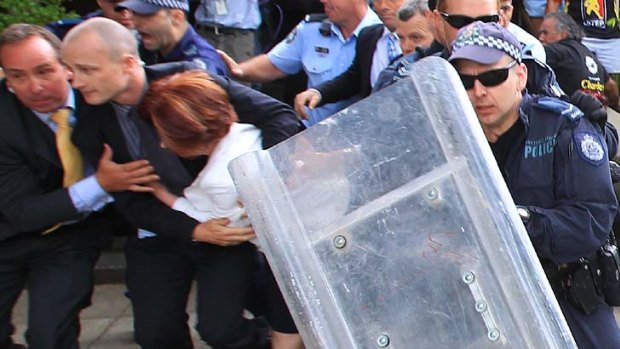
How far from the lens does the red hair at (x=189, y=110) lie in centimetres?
307

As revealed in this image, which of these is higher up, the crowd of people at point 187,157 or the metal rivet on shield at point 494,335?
the metal rivet on shield at point 494,335

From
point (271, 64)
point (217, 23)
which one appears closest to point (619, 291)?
point (271, 64)

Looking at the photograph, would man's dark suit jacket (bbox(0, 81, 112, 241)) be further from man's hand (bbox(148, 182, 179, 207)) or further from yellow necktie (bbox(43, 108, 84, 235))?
man's hand (bbox(148, 182, 179, 207))

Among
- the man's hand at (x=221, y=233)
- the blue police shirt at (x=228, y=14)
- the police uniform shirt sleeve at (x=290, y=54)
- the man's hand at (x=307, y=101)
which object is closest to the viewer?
the man's hand at (x=221, y=233)

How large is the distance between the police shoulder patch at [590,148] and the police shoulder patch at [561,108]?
0.05 m

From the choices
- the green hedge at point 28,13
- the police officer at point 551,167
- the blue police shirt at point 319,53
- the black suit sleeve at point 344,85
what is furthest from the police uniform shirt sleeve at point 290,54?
the police officer at point 551,167

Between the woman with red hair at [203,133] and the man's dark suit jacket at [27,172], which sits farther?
the man's dark suit jacket at [27,172]

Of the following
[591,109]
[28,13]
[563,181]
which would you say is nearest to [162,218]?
[563,181]

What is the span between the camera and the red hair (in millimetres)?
3066

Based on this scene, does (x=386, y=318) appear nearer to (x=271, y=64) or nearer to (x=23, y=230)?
(x=23, y=230)

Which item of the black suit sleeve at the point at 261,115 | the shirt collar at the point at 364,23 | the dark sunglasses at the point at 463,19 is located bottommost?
the shirt collar at the point at 364,23

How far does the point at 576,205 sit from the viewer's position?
269 centimetres

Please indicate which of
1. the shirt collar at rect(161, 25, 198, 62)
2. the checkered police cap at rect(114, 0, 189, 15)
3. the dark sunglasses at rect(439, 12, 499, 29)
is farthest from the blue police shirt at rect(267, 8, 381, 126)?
the dark sunglasses at rect(439, 12, 499, 29)

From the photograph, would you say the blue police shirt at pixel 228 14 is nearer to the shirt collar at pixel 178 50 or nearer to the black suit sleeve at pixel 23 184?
the shirt collar at pixel 178 50
